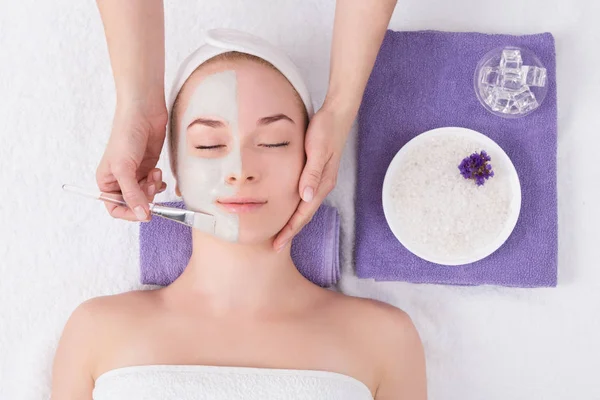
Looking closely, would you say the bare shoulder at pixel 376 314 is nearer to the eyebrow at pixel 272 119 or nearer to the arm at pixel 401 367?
the arm at pixel 401 367

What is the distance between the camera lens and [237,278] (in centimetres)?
132

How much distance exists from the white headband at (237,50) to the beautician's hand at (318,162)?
56mm

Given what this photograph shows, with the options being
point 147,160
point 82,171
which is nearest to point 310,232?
point 147,160

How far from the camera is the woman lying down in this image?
1.19 m

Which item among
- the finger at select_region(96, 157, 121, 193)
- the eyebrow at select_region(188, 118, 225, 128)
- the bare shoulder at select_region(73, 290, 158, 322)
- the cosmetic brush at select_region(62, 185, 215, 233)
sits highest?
the eyebrow at select_region(188, 118, 225, 128)

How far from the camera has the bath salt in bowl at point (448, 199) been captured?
141 cm

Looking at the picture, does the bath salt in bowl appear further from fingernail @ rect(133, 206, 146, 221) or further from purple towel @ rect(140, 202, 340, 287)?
fingernail @ rect(133, 206, 146, 221)

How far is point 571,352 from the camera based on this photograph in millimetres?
1479

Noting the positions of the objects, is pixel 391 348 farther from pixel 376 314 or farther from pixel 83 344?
pixel 83 344

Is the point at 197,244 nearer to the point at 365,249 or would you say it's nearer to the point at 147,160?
the point at 147,160

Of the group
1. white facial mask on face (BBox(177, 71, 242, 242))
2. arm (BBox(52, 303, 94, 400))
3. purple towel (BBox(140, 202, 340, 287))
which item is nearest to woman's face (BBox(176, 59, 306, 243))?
white facial mask on face (BBox(177, 71, 242, 242))

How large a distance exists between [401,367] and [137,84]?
0.81m

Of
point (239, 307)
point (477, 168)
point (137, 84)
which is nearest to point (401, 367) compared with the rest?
point (239, 307)

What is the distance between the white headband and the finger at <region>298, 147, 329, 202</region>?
12 centimetres
